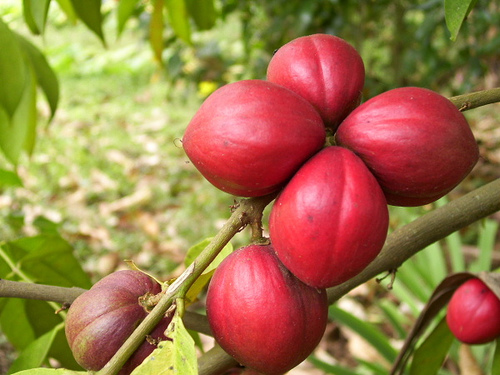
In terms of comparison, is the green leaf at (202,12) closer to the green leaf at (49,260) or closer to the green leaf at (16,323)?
the green leaf at (49,260)

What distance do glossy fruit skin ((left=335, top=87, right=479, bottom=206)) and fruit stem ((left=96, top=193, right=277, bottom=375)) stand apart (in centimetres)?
16

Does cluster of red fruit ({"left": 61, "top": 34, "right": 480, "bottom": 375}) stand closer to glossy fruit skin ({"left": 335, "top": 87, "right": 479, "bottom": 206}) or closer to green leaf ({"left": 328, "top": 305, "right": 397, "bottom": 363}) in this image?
glossy fruit skin ({"left": 335, "top": 87, "right": 479, "bottom": 206})

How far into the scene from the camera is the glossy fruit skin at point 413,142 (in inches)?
24.2

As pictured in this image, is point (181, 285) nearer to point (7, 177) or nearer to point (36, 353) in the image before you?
point (36, 353)

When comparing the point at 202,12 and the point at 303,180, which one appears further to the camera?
the point at 202,12

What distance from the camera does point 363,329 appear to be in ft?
6.38

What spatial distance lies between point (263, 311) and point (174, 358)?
114 millimetres

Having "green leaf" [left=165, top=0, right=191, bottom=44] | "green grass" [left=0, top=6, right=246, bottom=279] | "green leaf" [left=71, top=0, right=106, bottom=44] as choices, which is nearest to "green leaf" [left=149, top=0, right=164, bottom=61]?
"green leaf" [left=165, top=0, right=191, bottom=44]

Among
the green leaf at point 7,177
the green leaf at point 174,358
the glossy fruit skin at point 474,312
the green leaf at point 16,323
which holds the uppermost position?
the green leaf at point 174,358

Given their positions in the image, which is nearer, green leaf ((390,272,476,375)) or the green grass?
green leaf ((390,272,476,375))

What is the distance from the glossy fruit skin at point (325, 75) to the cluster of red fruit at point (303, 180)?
1.7 inches

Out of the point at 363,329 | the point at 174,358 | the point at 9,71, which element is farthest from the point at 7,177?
the point at 363,329

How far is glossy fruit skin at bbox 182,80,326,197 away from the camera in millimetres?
612

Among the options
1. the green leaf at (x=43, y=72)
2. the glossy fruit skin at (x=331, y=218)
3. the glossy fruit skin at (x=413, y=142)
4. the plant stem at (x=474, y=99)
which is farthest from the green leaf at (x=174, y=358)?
the green leaf at (x=43, y=72)
